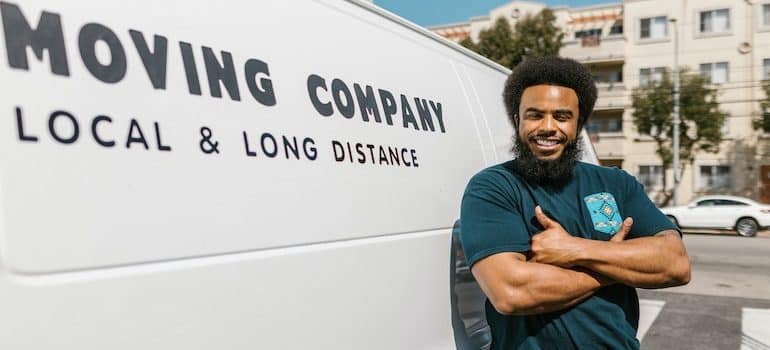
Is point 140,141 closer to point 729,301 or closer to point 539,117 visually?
point 539,117

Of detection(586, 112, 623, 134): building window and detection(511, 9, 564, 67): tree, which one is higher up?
detection(511, 9, 564, 67): tree

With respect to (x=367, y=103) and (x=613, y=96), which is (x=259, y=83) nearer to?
(x=367, y=103)

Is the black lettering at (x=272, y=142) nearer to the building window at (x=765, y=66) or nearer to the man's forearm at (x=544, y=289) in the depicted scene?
the man's forearm at (x=544, y=289)

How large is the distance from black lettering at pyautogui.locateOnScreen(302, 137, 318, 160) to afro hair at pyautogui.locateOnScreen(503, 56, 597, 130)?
0.85 metres

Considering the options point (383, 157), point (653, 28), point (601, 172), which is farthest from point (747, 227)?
point (383, 157)

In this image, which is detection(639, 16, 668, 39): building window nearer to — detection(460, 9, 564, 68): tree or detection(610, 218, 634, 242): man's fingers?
detection(460, 9, 564, 68): tree

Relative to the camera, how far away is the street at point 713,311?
511 cm

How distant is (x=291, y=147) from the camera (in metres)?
1.54

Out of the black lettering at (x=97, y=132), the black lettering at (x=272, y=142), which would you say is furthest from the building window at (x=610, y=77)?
the black lettering at (x=97, y=132)

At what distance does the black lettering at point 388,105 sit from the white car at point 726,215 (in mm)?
17786

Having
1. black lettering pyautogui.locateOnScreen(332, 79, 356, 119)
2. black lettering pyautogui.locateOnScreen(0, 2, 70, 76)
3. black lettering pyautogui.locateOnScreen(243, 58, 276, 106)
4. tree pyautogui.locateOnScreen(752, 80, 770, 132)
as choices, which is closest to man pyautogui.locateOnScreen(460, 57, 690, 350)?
black lettering pyautogui.locateOnScreen(332, 79, 356, 119)

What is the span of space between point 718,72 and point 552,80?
105 ft

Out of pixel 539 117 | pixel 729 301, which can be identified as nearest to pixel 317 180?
pixel 539 117

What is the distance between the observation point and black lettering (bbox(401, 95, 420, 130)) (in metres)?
2.04
